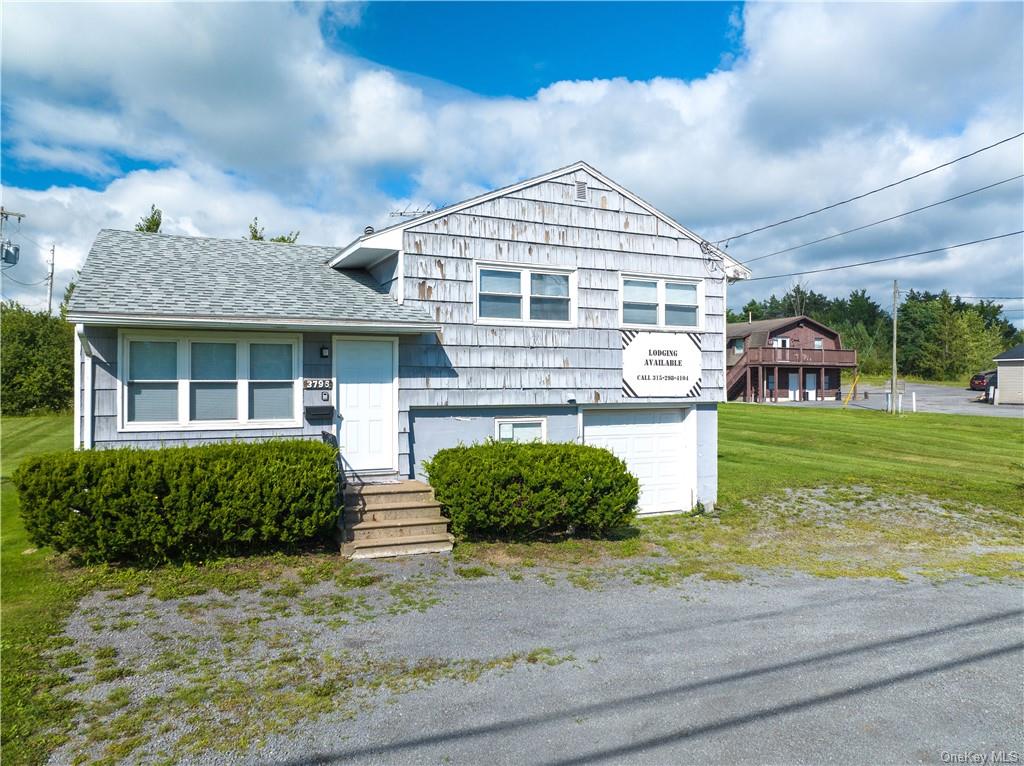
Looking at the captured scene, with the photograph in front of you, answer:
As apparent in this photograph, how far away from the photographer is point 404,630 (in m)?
6.16

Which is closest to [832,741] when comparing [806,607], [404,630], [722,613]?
[722,613]

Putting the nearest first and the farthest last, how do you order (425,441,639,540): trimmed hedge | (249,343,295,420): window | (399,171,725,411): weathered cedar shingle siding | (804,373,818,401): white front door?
1. (425,441,639,540): trimmed hedge
2. (249,343,295,420): window
3. (399,171,725,411): weathered cedar shingle siding
4. (804,373,818,401): white front door

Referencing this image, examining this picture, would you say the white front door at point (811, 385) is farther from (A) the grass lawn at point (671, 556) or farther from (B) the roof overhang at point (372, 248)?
(B) the roof overhang at point (372, 248)

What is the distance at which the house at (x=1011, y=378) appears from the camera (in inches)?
1505

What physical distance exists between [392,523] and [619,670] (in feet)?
14.2

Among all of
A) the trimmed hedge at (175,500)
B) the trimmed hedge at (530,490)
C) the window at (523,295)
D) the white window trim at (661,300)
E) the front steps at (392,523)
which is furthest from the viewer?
the white window trim at (661,300)

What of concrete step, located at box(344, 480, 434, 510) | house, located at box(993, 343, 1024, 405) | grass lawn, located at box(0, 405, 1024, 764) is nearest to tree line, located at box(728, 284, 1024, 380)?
house, located at box(993, 343, 1024, 405)

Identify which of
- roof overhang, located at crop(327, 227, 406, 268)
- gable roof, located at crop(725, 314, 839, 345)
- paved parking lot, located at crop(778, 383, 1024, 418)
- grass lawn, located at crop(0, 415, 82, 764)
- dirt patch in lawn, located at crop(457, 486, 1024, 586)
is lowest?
dirt patch in lawn, located at crop(457, 486, 1024, 586)

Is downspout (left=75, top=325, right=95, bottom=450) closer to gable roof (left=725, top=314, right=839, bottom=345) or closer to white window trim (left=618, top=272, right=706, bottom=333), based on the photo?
white window trim (left=618, top=272, right=706, bottom=333)

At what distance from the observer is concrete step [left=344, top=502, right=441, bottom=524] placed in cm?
900

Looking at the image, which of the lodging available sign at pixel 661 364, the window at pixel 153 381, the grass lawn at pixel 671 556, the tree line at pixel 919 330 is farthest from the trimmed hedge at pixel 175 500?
the tree line at pixel 919 330

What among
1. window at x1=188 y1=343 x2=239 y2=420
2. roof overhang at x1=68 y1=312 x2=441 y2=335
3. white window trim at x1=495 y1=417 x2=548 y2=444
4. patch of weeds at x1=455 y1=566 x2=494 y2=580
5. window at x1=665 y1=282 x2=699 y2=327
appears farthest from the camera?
window at x1=665 y1=282 x2=699 y2=327

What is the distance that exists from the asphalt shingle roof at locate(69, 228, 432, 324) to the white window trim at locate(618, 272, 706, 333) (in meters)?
3.77

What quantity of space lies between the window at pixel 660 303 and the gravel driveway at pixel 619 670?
5.99 metres
